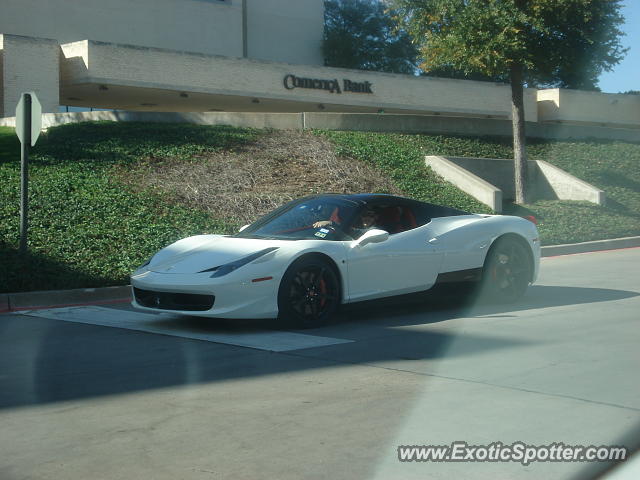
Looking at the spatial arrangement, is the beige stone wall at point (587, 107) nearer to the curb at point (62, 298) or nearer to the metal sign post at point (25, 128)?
the metal sign post at point (25, 128)

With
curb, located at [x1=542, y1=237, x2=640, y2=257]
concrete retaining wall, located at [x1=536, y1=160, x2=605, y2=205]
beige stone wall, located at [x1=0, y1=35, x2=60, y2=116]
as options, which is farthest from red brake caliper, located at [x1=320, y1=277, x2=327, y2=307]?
beige stone wall, located at [x1=0, y1=35, x2=60, y2=116]

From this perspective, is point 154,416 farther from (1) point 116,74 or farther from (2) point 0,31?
(2) point 0,31

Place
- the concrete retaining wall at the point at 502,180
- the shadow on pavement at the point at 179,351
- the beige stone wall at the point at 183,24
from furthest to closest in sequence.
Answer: the beige stone wall at the point at 183,24 → the concrete retaining wall at the point at 502,180 → the shadow on pavement at the point at 179,351

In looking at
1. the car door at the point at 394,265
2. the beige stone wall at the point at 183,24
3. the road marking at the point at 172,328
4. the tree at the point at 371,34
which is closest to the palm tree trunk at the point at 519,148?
the car door at the point at 394,265

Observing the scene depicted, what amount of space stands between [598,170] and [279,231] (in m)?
16.9

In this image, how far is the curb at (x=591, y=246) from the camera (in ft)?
49.0

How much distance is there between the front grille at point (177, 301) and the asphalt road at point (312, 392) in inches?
10.8

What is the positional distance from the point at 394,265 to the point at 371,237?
0.46 m

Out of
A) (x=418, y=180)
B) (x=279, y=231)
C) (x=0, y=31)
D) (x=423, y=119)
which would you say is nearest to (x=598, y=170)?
(x=423, y=119)

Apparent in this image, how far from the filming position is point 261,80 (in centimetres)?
3291

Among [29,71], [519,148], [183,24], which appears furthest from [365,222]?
[183,24]

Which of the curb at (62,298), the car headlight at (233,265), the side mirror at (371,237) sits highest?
the side mirror at (371,237)

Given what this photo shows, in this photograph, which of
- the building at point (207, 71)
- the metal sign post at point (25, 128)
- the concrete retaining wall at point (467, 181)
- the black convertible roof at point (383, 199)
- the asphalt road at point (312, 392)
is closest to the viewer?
the asphalt road at point (312, 392)

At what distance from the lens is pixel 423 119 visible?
24391 mm
